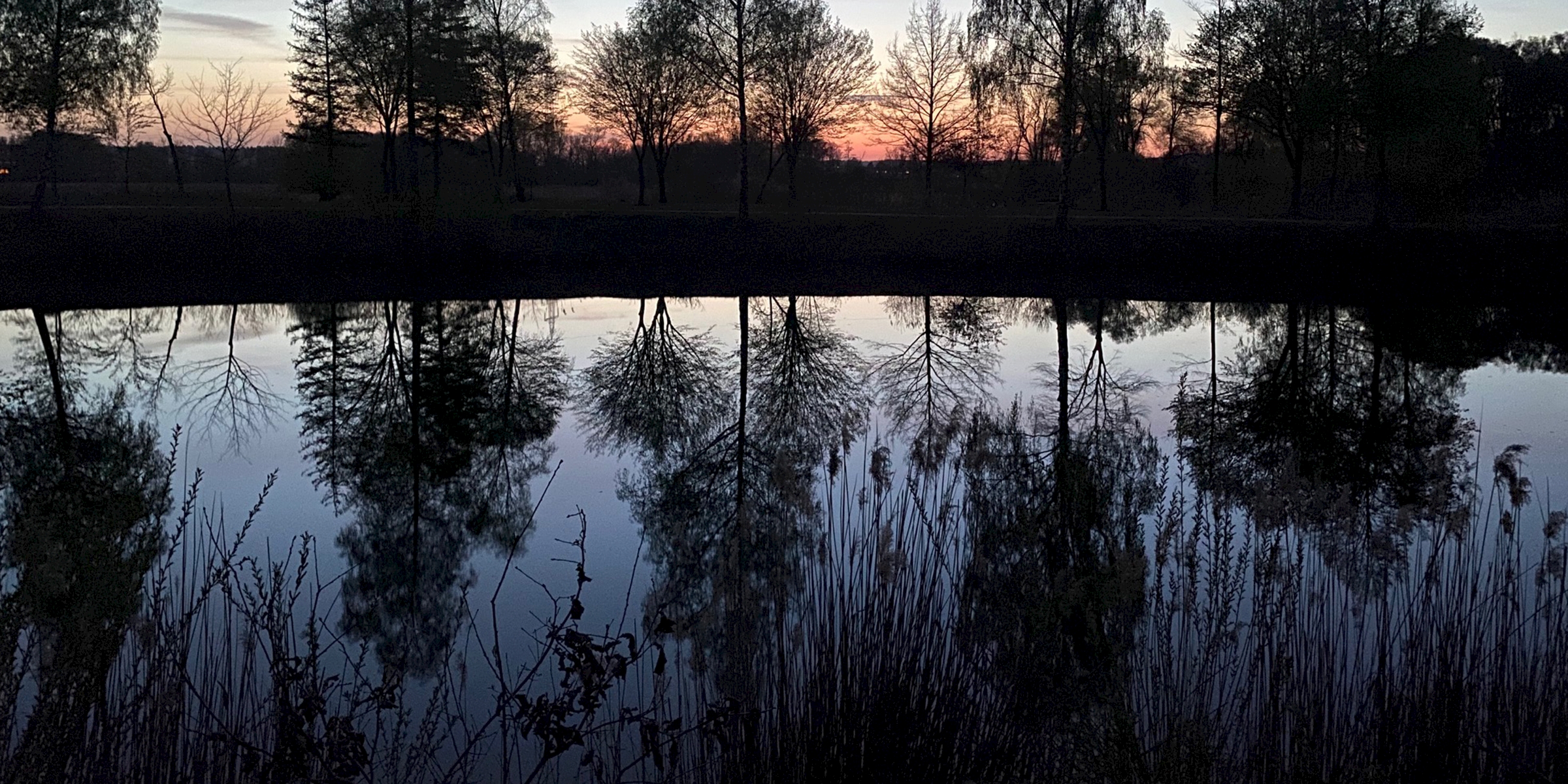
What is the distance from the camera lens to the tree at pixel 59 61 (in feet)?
109

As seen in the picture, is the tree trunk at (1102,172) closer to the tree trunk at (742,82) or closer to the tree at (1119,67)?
the tree at (1119,67)

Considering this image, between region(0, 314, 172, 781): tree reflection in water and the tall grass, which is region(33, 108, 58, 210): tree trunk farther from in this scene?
the tall grass

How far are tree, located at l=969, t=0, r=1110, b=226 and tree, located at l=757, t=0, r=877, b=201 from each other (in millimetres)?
10565

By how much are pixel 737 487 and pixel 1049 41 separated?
25265 mm

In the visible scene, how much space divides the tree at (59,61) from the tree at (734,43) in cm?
1707

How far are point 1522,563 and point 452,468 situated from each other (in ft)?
31.2

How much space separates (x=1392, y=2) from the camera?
110 ft

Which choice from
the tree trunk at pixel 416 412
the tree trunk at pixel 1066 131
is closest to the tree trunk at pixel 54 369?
the tree trunk at pixel 416 412

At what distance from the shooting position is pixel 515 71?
46844 millimetres

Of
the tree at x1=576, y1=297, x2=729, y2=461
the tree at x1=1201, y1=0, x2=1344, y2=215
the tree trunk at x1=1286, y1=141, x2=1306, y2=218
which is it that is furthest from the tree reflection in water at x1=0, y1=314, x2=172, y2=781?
the tree trunk at x1=1286, y1=141, x2=1306, y2=218

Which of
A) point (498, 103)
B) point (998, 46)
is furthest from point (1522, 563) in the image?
point (498, 103)

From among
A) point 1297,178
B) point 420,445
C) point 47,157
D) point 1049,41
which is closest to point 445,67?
point 47,157

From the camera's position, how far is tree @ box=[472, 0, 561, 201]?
4594 centimetres

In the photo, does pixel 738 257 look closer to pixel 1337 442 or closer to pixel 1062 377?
pixel 1062 377
